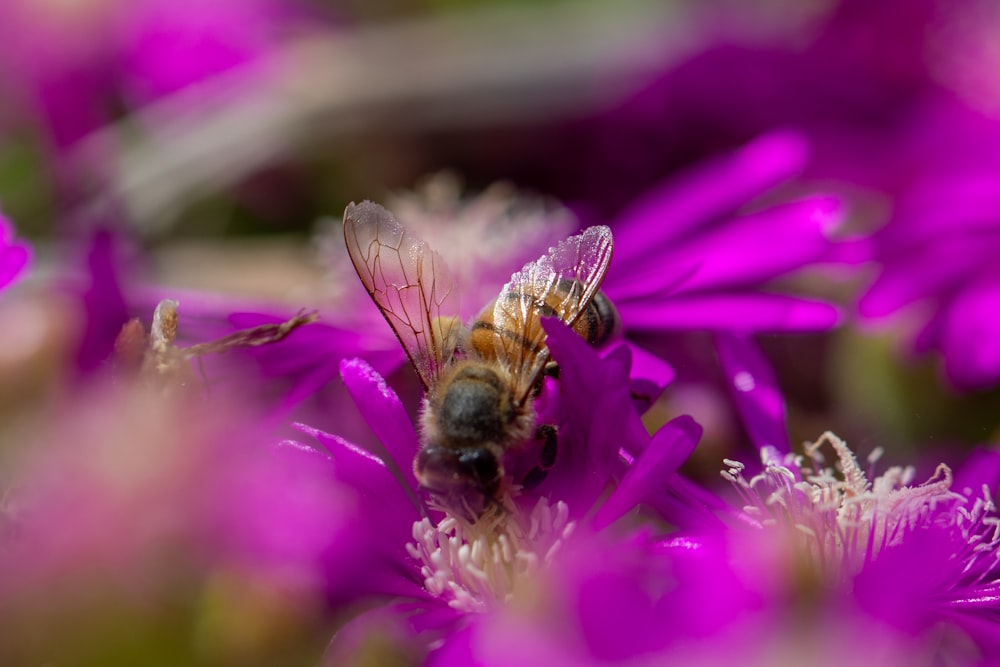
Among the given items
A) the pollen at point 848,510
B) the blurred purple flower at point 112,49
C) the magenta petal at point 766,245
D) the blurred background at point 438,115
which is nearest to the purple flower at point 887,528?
the pollen at point 848,510

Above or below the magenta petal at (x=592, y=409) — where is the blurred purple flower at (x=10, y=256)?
above

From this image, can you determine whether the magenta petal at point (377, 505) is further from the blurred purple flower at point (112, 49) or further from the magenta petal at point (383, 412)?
the blurred purple flower at point (112, 49)

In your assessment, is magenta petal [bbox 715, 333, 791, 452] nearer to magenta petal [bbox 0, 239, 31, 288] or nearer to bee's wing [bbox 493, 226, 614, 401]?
bee's wing [bbox 493, 226, 614, 401]

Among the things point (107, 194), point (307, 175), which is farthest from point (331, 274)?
point (307, 175)

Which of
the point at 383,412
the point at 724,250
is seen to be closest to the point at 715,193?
the point at 724,250

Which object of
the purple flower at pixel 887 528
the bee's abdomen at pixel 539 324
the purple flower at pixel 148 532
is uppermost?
the purple flower at pixel 148 532

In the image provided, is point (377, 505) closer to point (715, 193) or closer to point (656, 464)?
point (656, 464)

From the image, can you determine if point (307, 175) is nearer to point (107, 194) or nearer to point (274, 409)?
point (107, 194)
